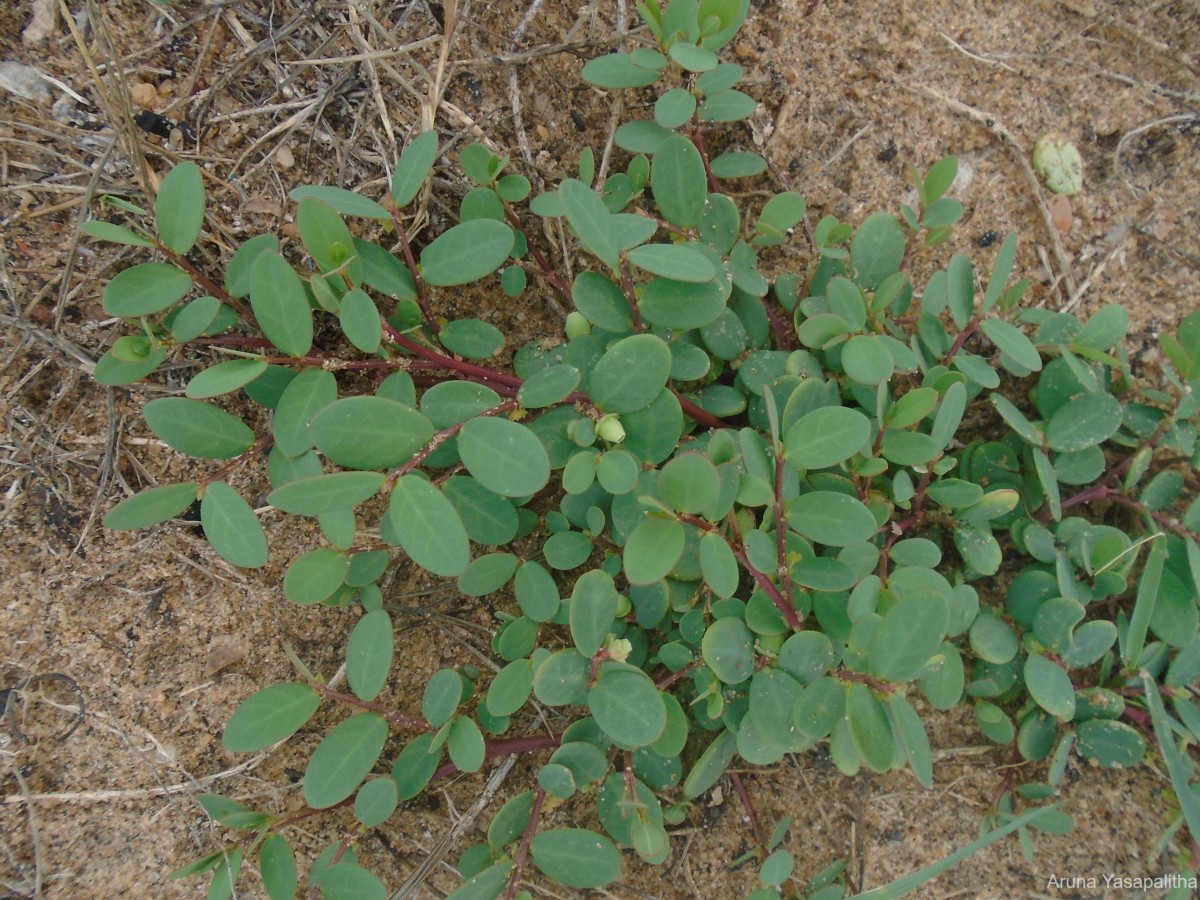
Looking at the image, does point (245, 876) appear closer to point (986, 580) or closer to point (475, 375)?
point (475, 375)

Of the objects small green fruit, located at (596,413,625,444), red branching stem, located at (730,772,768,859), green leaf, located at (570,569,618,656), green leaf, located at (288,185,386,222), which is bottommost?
red branching stem, located at (730,772,768,859)

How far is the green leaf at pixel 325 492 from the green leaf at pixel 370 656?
0.32 m

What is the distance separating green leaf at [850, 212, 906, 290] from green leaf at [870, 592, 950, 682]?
2.92 feet

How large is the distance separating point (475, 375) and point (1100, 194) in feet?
6.51

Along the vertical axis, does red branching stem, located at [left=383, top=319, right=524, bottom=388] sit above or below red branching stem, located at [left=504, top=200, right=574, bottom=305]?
below

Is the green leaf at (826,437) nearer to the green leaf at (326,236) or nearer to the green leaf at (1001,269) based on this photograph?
the green leaf at (1001,269)

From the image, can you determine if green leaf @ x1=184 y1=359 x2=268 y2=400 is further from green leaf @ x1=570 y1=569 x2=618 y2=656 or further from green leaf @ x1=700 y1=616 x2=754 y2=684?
green leaf @ x1=700 y1=616 x2=754 y2=684

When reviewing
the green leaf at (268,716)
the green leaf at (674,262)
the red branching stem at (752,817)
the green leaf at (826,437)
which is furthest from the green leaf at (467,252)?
the red branching stem at (752,817)

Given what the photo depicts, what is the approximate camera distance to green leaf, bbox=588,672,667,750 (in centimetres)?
157

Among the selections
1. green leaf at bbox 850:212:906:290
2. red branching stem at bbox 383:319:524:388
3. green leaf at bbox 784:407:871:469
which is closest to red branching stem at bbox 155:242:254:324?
red branching stem at bbox 383:319:524:388

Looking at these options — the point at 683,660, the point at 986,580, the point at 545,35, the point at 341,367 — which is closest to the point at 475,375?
the point at 341,367

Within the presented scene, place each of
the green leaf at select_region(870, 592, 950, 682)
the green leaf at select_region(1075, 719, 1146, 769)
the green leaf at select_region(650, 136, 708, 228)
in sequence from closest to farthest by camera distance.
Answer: the green leaf at select_region(870, 592, 950, 682) → the green leaf at select_region(650, 136, 708, 228) → the green leaf at select_region(1075, 719, 1146, 769)

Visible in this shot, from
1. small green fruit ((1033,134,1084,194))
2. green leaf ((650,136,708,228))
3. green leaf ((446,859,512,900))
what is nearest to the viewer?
green leaf ((446,859,512,900))

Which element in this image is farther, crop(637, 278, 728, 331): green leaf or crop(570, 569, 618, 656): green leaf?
crop(637, 278, 728, 331): green leaf
